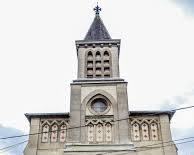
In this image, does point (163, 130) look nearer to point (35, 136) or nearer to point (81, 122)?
point (81, 122)

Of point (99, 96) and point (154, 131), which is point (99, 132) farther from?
point (154, 131)

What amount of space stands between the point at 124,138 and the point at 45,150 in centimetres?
559

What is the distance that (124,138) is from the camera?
25219mm

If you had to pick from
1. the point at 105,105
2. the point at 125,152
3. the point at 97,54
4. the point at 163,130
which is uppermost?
the point at 97,54

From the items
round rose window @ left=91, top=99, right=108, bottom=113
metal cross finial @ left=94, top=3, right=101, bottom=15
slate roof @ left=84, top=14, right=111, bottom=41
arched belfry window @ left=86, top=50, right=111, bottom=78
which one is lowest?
round rose window @ left=91, top=99, right=108, bottom=113

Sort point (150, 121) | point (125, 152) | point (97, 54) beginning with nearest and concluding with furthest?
1. point (125, 152)
2. point (150, 121)
3. point (97, 54)

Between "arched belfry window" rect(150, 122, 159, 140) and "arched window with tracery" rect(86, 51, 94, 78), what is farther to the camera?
"arched window with tracery" rect(86, 51, 94, 78)

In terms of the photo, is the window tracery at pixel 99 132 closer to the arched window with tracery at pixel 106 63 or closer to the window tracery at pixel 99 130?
the window tracery at pixel 99 130

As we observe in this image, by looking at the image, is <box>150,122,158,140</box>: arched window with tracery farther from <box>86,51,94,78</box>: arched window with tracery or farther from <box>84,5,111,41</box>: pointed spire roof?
<box>84,5,111,41</box>: pointed spire roof

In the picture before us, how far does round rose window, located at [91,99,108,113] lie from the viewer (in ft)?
88.9

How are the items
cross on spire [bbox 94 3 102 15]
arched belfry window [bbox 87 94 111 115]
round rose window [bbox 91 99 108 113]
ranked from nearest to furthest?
arched belfry window [bbox 87 94 111 115] → round rose window [bbox 91 99 108 113] → cross on spire [bbox 94 3 102 15]

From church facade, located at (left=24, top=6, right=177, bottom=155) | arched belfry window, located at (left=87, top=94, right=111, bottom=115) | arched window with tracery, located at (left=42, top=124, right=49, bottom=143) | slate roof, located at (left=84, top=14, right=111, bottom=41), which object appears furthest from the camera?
slate roof, located at (left=84, top=14, right=111, bottom=41)

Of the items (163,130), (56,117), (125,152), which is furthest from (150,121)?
(56,117)

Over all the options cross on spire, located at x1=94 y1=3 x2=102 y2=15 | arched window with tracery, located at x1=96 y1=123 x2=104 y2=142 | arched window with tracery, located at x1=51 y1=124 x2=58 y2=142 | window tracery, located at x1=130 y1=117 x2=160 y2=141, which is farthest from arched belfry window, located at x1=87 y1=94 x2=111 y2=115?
cross on spire, located at x1=94 y1=3 x2=102 y2=15
